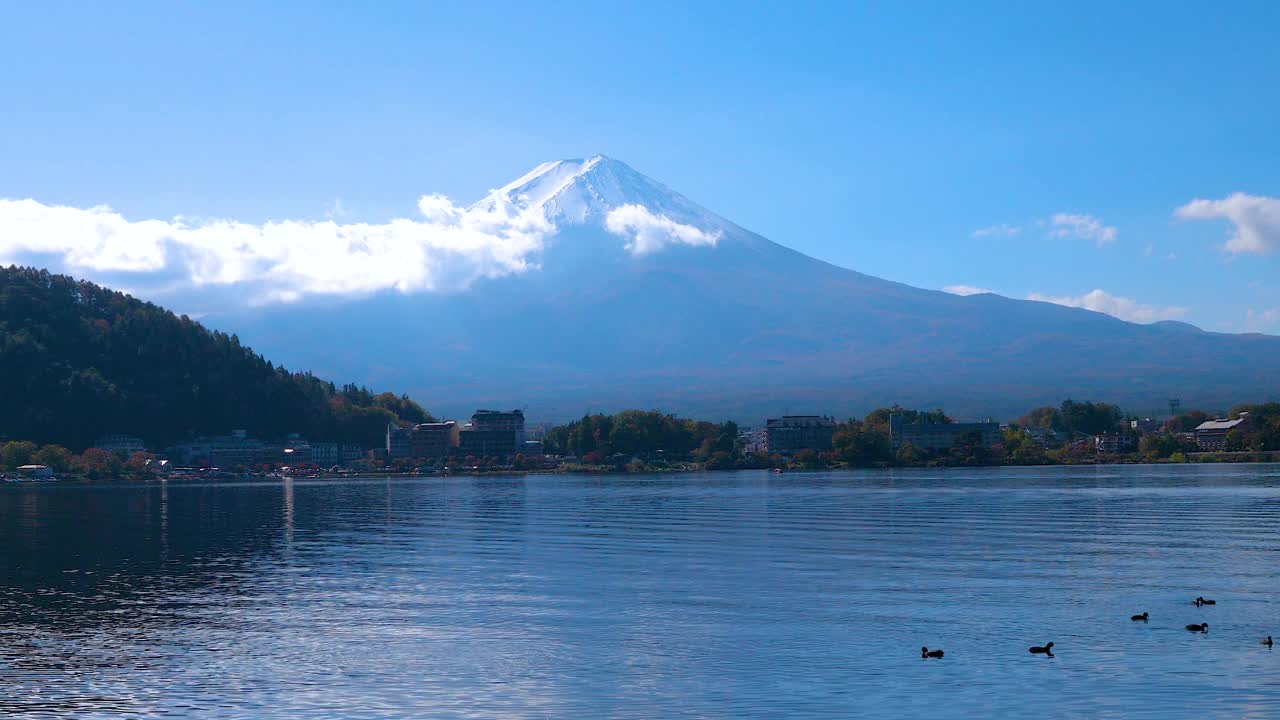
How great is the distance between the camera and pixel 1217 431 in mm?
177750

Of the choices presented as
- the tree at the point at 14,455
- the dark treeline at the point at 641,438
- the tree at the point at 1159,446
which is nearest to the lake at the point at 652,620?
the tree at the point at 14,455

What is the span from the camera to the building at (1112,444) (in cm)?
18425

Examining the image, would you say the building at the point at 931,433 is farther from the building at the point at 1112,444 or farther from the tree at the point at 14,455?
the tree at the point at 14,455

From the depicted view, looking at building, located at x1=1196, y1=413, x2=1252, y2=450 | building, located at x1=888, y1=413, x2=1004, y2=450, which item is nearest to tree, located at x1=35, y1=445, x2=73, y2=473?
building, located at x1=888, y1=413, x2=1004, y2=450

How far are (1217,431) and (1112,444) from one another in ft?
45.4

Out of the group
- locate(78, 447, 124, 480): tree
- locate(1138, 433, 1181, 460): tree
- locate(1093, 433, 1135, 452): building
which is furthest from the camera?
locate(1093, 433, 1135, 452): building

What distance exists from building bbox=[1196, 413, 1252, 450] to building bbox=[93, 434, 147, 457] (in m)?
146

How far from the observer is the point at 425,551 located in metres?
44.8

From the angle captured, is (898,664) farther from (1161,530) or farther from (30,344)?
(30,344)

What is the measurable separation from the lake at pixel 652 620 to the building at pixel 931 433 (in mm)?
134375

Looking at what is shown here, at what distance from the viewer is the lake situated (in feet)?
66.5

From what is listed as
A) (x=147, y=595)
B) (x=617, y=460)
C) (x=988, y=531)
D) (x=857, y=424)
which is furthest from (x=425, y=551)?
(x=857, y=424)

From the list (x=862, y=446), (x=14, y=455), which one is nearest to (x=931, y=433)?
(x=862, y=446)

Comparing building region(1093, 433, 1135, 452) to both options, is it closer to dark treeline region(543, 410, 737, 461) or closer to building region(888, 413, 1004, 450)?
building region(888, 413, 1004, 450)
